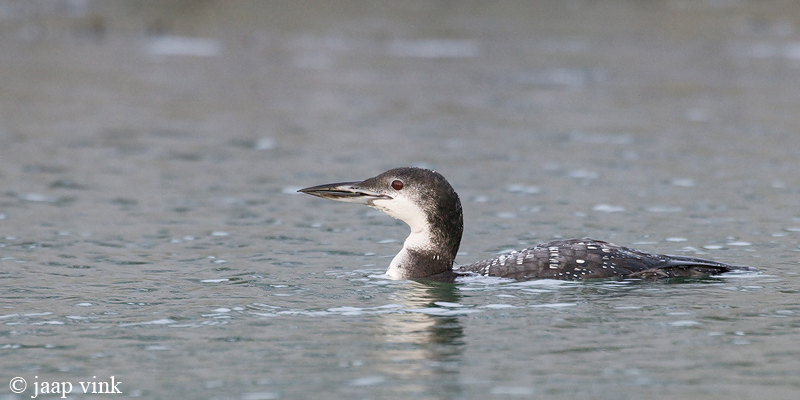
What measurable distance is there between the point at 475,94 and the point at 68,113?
748 centimetres

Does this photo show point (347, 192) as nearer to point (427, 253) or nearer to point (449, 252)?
point (427, 253)

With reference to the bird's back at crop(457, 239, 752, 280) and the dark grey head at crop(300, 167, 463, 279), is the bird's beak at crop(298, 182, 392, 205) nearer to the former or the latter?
the dark grey head at crop(300, 167, 463, 279)

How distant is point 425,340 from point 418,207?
2.17 meters

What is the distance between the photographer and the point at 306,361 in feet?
23.2

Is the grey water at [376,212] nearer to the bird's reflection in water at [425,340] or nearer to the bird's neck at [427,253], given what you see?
the bird's reflection in water at [425,340]

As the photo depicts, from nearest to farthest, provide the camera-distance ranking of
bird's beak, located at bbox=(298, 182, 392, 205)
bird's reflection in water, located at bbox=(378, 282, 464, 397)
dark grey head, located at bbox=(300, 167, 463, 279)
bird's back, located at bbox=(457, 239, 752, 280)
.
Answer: bird's reflection in water, located at bbox=(378, 282, 464, 397) < bird's back, located at bbox=(457, 239, 752, 280) < dark grey head, located at bbox=(300, 167, 463, 279) < bird's beak, located at bbox=(298, 182, 392, 205)

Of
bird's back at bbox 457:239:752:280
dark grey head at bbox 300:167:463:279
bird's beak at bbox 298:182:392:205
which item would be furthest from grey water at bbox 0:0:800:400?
bird's beak at bbox 298:182:392:205

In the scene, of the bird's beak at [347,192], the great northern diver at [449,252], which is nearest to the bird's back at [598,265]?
the great northern diver at [449,252]

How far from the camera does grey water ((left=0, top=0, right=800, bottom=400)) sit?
7031 mm

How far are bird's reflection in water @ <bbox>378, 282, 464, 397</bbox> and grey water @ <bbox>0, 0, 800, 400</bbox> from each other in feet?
0.09

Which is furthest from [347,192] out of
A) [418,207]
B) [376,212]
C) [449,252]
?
[376,212]

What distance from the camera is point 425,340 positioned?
762 centimetres

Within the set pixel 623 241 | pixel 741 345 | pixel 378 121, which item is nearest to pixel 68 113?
pixel 378 121

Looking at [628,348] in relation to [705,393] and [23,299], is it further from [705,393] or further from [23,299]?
[23,299]
